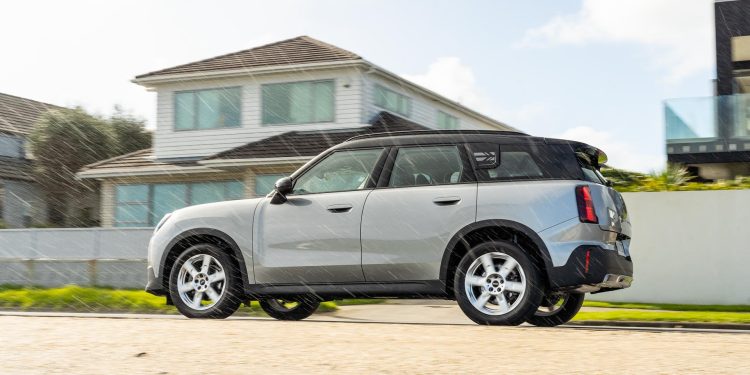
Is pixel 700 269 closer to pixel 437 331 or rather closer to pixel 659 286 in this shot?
pixel 659 286

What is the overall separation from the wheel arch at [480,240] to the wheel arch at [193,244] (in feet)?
7.09

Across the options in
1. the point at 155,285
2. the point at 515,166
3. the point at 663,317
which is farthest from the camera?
the point at 663,317

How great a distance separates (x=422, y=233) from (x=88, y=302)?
869cm

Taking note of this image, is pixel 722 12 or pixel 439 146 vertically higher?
pixel 722 12

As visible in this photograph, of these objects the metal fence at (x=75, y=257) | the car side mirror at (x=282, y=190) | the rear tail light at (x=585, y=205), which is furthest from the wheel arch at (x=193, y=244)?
the metal fence at (x=75, y=257)

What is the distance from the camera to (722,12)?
28.5m

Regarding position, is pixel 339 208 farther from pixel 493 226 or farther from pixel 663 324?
pixel 663 324

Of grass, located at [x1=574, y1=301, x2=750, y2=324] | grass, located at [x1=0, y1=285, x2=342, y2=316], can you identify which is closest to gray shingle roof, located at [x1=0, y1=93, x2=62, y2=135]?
grass, located at [x1=0, y1=285, x2=342, y2=316]

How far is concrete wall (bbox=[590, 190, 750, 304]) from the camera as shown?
17.4 meters

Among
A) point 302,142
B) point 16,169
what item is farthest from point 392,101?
point 16,169

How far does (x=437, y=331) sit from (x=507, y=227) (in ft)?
5.17

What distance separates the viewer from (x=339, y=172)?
10.0 meters

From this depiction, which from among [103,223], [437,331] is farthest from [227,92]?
[437,331]

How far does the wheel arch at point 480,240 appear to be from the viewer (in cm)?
889
